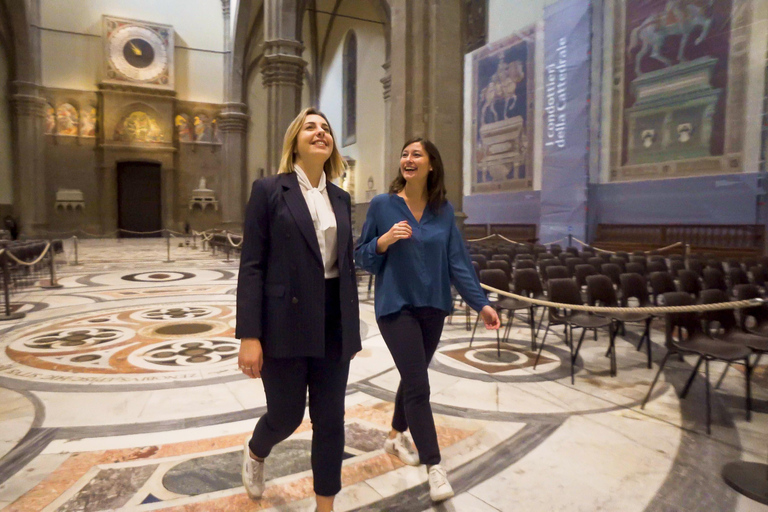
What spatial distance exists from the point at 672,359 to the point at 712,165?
8447 millimetres

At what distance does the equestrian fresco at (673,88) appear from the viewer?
10.7m

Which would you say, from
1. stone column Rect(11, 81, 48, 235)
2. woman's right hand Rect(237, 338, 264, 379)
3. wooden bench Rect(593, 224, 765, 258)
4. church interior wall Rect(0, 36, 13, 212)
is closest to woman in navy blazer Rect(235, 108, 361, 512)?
woman's right hand Rect(237, 338, 264, 379)

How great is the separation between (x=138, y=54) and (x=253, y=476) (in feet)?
93.2

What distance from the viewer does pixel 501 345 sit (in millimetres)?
5230

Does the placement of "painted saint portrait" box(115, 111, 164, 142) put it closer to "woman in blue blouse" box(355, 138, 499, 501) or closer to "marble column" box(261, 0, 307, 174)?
"marble column" box(261, 0, 307, 174)

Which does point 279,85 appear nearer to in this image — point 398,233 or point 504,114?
point 504,114

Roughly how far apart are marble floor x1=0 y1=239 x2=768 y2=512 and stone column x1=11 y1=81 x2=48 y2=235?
21.7 m

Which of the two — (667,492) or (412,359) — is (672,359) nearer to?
(667,492)

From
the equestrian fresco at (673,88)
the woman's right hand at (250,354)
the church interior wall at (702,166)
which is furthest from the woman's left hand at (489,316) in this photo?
the equestrian fresco at (673,88)

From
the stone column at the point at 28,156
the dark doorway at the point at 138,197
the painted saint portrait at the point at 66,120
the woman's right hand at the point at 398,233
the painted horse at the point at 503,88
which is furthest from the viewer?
the dark doorway at the point at 138,197

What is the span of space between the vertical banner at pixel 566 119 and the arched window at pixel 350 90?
1271cm

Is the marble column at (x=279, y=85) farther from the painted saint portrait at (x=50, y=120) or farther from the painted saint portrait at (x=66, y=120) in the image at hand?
the painted saint portrait at (x=50, y=120)

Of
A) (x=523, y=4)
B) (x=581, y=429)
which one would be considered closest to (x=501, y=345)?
(x=581, y=429)

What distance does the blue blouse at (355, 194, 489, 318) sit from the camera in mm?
2309
